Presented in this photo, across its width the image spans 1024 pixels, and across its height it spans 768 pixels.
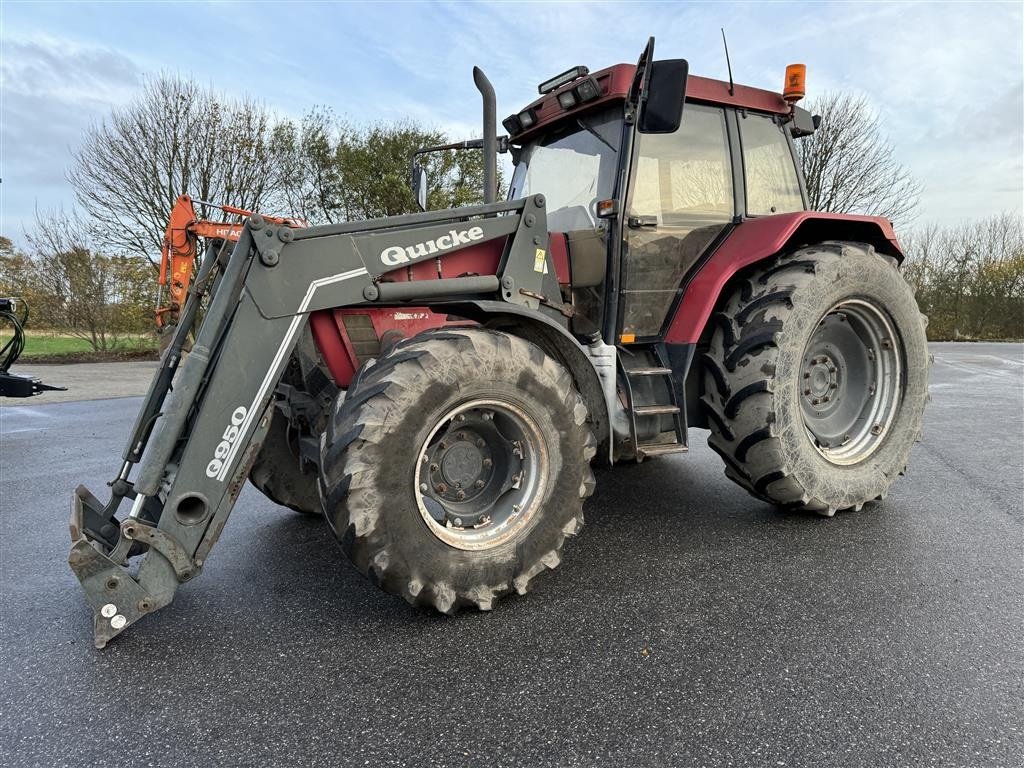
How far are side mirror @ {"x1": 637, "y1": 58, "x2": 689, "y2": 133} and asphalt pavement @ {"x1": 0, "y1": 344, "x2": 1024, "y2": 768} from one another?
203 cm

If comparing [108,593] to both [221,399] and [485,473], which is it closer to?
[221,399]

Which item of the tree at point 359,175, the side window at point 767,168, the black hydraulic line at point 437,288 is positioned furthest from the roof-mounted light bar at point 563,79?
the tree at point 359,175

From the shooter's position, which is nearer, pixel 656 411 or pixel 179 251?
pixel 656 411

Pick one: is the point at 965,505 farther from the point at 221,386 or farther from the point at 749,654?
the point at 221,386

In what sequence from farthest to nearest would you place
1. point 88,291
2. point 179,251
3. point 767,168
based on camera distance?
1. point 88,291
2. point 179,251
3. point 767,168

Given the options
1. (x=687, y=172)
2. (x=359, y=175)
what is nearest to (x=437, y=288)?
(x=687, y=172)

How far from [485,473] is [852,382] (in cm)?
264

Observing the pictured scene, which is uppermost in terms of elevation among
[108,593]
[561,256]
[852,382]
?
[561,256]

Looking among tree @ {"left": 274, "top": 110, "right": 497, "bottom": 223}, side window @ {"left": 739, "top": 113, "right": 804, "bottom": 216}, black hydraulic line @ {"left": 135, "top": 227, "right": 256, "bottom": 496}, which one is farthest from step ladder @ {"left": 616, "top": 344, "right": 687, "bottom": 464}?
tree @ {"left": 274, "top": 110, "right": 497, "bottom": 223}

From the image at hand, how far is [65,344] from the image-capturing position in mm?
16562

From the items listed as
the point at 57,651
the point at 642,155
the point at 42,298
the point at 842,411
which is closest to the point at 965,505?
the point at 842,411

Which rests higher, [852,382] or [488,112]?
[488,112]

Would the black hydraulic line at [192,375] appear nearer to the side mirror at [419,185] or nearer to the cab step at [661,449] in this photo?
the side mirror at [419,185]

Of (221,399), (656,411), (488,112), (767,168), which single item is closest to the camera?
(221,399)
